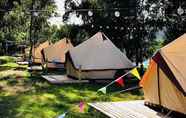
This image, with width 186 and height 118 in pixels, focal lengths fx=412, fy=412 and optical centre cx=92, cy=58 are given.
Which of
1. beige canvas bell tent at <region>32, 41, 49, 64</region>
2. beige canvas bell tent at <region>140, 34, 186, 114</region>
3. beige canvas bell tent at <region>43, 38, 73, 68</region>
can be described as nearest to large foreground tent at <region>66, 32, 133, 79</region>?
beige canvas bell tent at <region>43, 38, 73, 68</region>

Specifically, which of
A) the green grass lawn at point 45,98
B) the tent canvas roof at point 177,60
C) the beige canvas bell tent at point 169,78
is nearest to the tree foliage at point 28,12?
the green grass lawn at point 45,98

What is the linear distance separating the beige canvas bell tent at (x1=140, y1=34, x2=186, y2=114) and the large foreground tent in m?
9.50

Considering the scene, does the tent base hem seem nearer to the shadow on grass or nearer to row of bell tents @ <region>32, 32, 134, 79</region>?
the shadow on grass

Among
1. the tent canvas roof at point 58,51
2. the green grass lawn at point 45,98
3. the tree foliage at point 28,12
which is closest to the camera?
the green grass lawn at point 45,98

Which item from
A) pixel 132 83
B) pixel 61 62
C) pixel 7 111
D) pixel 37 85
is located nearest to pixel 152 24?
pixel 61 62

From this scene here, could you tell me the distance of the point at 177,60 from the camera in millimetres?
11492

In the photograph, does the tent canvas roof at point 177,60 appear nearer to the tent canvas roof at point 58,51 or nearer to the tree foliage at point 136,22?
the tree foliage at point 136,22

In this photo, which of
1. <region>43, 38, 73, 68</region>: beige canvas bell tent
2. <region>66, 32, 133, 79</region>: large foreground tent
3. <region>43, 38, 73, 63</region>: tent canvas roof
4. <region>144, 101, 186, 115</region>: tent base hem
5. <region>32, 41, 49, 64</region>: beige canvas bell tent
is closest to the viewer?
<region>144, 101, 186, 115</region>: tent base hem

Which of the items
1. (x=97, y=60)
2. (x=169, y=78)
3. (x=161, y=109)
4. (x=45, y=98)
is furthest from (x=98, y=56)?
(x=169, y=78)

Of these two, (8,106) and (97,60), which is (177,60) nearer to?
(8,106)

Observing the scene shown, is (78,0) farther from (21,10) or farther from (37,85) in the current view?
(37,85)

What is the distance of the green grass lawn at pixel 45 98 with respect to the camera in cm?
1401

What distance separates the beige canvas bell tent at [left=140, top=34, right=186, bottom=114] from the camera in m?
11.0

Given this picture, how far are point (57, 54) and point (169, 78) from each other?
20561mm
